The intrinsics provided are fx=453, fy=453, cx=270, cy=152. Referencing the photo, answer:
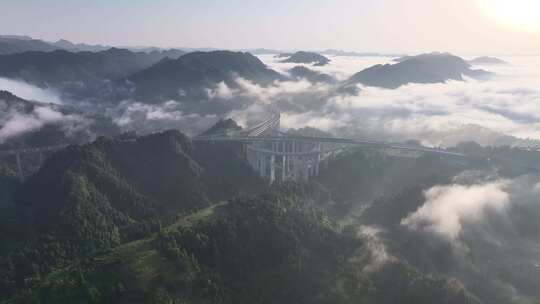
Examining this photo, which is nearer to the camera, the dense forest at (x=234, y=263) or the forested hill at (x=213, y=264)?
the forested hill at (x=213, y=264)

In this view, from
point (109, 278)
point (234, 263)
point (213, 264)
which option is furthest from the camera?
point (234, 263)

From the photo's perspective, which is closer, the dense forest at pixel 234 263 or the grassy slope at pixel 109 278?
the grassy slope at pixel 109 278

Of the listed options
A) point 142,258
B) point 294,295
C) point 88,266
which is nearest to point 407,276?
point 294,295

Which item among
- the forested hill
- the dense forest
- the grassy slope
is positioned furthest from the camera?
the dense forest

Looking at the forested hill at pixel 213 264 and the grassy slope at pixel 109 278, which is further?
the forested hill at pixel 213 264

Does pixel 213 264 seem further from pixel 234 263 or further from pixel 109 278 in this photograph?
pixel 109 278

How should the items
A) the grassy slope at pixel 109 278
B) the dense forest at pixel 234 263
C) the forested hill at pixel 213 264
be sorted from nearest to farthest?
1. the grassy slope at pixel 109 278
2. the forested hill at pixel 213 264
3. the dense forest at pixel 234 263

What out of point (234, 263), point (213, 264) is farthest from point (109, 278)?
point (234, 263)

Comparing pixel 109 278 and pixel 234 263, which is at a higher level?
pixel 109 278

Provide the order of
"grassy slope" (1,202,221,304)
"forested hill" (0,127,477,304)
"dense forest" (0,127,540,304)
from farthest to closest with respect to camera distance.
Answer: "dense forest" (0,127,540,304) < "forested hill" (0,127,477,304) < "grassy slope" (1,202,221,304)

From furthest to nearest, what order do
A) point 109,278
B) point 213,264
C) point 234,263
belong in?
point 234,263, point 213,264, point 109,278

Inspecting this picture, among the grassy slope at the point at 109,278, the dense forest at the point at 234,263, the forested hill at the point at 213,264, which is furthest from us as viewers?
the dense forest at the point at 234,263

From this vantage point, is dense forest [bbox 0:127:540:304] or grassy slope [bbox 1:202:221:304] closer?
grassy slope [bbox 1:202:221:304]
